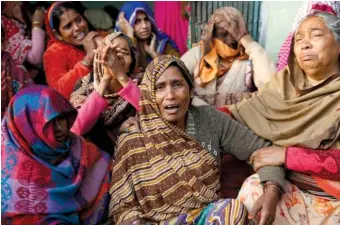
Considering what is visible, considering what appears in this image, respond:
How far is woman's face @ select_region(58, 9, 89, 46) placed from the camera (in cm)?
352

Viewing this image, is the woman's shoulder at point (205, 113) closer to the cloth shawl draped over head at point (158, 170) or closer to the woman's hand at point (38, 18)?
the cloth shawl draped over head at point (158, 170)

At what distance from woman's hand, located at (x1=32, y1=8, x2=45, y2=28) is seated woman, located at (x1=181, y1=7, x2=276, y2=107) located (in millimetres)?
1448

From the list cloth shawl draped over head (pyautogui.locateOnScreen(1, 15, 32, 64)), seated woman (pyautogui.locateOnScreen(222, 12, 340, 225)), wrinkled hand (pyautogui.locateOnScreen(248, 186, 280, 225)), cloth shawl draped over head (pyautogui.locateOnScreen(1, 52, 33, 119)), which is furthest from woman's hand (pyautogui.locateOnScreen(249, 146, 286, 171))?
cloth shawl draped over head (pyautogui.locateOnScreen(1, 15, 32, 64))

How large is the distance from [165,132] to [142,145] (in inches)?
5.0

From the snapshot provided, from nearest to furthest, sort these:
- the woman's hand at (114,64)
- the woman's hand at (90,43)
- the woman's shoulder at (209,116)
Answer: the woman's shoulder at (209,116), the woman's hand at (114,64), the woman's hand at (90,43)

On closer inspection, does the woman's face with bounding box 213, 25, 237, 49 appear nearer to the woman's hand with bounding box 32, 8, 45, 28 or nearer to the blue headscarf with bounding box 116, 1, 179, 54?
the blue headscarf with bounding box 116, 1, 179, 54

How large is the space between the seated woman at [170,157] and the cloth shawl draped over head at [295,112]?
0.11 metres

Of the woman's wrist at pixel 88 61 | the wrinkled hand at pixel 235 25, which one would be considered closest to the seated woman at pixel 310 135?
the wrinkled hand at pixel 235 25

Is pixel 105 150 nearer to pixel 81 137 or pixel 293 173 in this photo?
pixel 81 137

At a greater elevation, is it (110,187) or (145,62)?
(145,62)

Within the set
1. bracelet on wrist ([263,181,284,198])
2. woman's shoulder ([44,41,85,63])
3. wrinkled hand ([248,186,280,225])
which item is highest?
woman's shoulder ([44,41,85,63])

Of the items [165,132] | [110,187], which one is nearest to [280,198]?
[165,132]

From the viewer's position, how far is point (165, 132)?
2.24m

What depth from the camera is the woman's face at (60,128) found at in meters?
2.22
